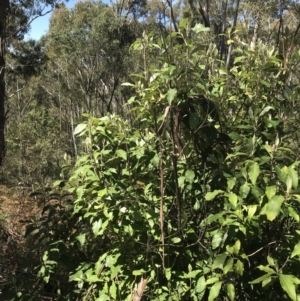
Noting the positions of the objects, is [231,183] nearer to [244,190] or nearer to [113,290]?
[244,190]

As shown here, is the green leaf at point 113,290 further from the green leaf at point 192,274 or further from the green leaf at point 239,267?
the green leaf at point 239,267

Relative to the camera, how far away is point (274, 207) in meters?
1.34

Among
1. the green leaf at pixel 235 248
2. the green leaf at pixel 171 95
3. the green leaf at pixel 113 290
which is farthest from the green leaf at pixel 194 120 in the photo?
the green leaf at pixel 113 290

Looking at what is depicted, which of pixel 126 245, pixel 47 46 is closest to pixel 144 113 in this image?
pixel 126 245

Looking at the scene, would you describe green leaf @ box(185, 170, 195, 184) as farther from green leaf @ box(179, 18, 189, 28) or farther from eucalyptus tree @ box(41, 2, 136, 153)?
eucalyptus tree @ box(41, 2, 136, 153)

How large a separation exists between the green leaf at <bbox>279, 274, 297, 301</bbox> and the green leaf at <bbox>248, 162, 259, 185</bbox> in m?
0.33

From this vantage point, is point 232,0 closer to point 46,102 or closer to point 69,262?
point 46,102

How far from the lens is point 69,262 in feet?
6.77

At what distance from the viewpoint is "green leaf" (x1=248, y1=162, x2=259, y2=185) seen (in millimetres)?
1437

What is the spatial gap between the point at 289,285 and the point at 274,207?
26cm

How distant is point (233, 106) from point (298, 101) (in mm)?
314

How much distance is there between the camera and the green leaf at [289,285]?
131 centimetres

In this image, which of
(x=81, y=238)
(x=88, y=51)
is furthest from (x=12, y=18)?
(x=81, y=238)

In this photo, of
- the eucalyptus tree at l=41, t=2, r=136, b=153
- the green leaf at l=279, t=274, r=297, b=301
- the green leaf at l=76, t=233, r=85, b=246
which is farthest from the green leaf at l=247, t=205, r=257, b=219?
the eucalyptus tree at l=41, t=2, r=136, b=153
